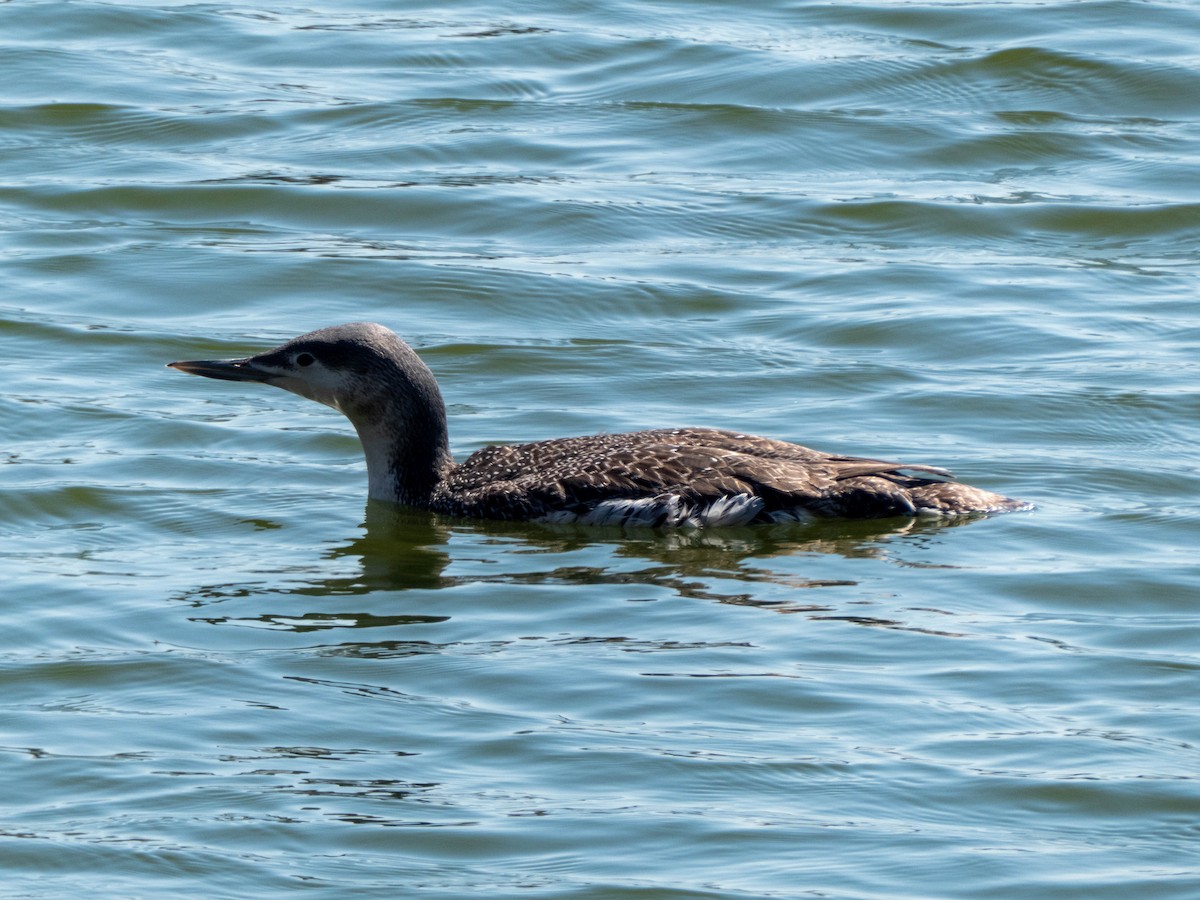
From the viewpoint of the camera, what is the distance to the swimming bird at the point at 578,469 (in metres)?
10.4

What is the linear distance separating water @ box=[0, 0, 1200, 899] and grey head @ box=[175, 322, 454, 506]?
0.22 meters

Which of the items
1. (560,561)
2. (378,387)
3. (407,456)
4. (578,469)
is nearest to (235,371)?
(378,387)

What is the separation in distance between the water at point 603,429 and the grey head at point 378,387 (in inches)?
8.5

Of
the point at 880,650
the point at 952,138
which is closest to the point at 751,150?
the point at 952,138

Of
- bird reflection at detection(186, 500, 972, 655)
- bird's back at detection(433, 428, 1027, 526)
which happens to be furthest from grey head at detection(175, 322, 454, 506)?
bird's back at detection(433, 428, 1027, 526)

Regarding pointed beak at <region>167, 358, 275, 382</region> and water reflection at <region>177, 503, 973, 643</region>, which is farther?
pointed beak at <region>167, 358, 275, 382</region>

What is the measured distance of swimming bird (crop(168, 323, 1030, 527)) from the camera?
10.4m

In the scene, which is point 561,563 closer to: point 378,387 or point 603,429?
point 378,387

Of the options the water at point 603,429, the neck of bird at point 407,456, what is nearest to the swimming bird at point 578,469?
the neck of bird at point 407,456

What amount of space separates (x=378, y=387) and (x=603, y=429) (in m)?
1.31

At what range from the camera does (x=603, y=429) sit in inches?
470

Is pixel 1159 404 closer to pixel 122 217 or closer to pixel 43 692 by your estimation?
pixel 43 692

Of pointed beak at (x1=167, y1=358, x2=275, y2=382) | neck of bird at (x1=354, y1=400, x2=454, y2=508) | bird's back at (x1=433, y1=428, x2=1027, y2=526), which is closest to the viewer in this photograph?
bird's back at (x1=433, y1=428, x2=1027, y2=526)

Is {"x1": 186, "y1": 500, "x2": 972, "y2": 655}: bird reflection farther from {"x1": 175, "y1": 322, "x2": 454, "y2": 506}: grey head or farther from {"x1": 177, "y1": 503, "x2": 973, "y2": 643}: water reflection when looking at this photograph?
{"x1": 175, "y1": 322, "x2": 454, "y2": 506}: grey head
